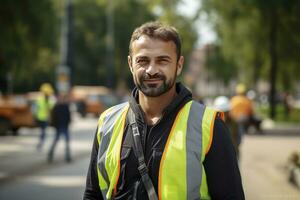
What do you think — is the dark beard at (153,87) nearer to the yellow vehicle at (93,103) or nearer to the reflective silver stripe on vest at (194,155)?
the reflective silver stripe on vest at (194,155)

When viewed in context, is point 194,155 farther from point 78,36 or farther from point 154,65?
point 78,36

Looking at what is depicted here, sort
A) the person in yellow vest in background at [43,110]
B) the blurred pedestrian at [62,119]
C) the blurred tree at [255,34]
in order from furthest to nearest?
1. the blurred tree at [255,34]
2. the person in yellow vest in background at [43,110]
3. the blurred pedestrian at [62,119]

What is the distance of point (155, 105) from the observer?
9.68 ft

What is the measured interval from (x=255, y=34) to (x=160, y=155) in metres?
28.8

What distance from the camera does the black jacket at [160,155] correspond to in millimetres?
2781

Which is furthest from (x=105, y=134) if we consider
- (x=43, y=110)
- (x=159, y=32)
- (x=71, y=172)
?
(x=43, y=110)

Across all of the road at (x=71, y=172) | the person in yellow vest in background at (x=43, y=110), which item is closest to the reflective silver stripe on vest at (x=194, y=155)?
the road at (x=71, y=172)

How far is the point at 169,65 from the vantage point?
2.93 m

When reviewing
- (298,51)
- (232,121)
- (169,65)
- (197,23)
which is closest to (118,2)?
(197,23)

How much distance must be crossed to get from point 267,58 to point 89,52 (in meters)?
41.9

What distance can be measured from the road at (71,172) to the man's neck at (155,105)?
7430mm

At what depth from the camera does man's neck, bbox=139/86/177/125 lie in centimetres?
295

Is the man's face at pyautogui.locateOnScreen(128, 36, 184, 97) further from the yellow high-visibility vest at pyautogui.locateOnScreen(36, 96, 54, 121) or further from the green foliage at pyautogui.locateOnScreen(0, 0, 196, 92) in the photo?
the yellow high-visibility vest at pyautogui.locateOnScreen(36, 96, 54, 121)

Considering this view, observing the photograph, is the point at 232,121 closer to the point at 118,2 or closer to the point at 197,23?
the point at 197,23
